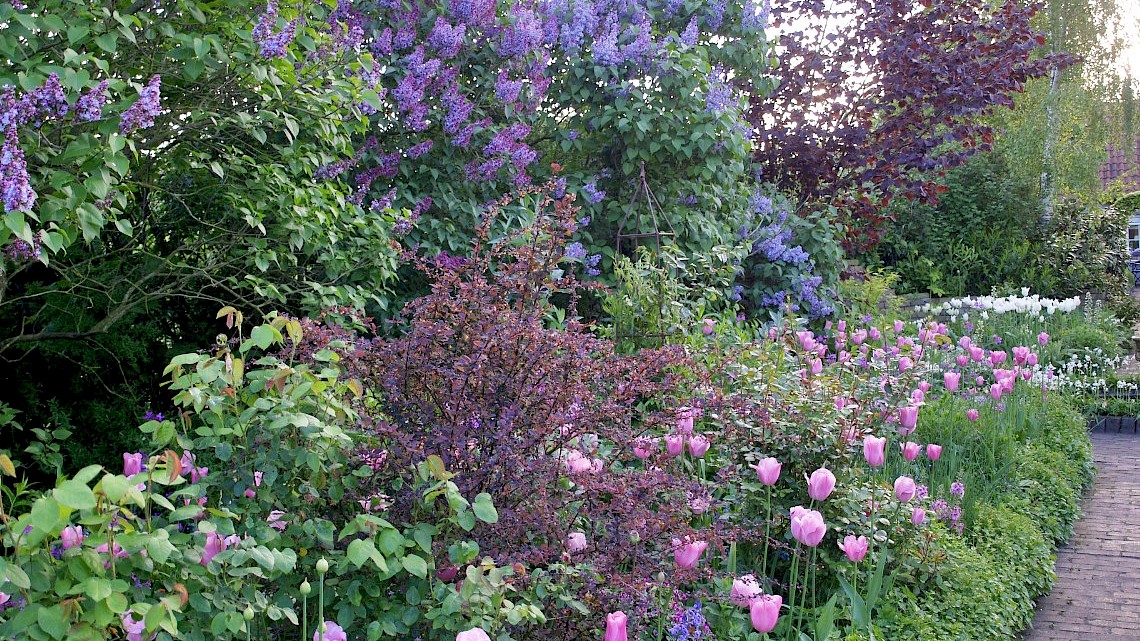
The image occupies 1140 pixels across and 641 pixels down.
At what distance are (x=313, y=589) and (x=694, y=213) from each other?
4.28m

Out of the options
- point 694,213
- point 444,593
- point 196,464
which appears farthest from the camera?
point 694,213

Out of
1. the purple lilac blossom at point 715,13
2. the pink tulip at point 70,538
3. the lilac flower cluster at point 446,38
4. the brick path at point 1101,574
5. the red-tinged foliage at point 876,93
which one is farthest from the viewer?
the red-tinged foliage at point 876,93

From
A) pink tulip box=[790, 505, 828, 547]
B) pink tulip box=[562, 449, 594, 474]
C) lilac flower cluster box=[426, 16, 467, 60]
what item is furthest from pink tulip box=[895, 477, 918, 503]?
lilac flower cluster box=[426, 16, 467, 60]

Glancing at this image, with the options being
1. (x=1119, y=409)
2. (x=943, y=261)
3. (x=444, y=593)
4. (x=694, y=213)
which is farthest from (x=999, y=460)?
(x=943, y=261)

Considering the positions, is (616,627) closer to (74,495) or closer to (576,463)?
(576,463)

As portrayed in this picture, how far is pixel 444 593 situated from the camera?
1747 millimetres

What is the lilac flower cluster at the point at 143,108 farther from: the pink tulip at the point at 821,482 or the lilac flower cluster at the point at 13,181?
the pink tulip at the point at 821,482

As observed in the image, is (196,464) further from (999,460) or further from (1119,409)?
(1119,409)

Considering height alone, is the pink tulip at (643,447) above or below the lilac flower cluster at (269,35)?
below

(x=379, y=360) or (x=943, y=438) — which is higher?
(x=379, y=360)

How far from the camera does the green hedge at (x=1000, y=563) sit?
282 centimetres

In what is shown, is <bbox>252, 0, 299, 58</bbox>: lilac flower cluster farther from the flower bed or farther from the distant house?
the distant house

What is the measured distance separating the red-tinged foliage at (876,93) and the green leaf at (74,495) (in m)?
6.65

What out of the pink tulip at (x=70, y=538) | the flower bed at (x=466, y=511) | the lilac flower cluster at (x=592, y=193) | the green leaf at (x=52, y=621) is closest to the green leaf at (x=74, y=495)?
the flower bed at (x=466, y=511)
